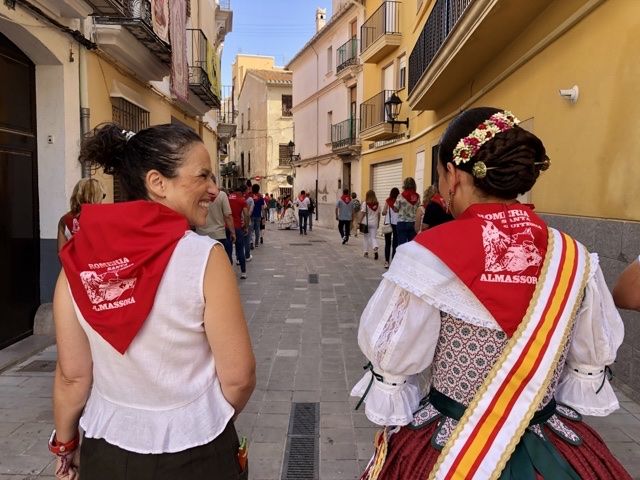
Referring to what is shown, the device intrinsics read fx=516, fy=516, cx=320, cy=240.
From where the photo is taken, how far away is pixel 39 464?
3.05 m

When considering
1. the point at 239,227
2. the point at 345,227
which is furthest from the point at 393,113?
the point at 239,227

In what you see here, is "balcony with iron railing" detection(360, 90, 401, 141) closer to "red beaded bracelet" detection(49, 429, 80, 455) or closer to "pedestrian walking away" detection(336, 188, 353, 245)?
"pedestrian walking away" detection(336, 188, 353, 245)

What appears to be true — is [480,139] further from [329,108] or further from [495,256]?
[329,108]

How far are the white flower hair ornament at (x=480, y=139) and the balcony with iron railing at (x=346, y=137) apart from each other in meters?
19.8

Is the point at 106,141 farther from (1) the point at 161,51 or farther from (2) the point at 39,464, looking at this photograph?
(1) the point at 161,51

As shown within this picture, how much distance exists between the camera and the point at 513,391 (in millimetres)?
1331

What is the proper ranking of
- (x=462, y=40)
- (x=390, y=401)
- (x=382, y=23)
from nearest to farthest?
(x=390, y=401)
(x=462, y=40)
(x=382, y=23)

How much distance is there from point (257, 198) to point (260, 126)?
23934mm

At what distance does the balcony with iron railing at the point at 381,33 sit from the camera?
1666 centimetres

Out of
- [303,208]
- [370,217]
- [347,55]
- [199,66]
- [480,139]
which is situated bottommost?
[370,217]

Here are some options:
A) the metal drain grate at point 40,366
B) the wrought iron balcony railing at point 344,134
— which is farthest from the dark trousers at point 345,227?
the metal drain grate at point 40,366

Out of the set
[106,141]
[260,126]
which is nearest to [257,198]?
[106,141]

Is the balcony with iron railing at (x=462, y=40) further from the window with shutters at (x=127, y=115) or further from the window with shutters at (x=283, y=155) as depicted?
the window with shutters at (x=283, y=155)

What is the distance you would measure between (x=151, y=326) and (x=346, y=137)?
71.2 feet
